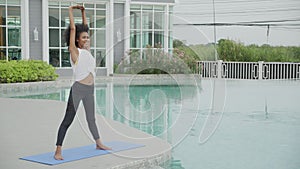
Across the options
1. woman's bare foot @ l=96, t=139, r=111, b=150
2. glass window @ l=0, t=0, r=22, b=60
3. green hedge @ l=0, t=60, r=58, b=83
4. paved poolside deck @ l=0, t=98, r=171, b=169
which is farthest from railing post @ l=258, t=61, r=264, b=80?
woman's bare foot @ l=96, t=139, r=111, b=150

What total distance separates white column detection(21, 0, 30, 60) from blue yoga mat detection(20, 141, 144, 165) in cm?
1350

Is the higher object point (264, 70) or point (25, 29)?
point (25, 29)

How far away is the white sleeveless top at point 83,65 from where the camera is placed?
477cm

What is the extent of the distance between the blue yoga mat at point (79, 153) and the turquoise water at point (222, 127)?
58 centimetres

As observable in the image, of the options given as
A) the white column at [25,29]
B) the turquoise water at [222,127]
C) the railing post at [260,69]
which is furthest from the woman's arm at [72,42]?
the railing post at [260,69]

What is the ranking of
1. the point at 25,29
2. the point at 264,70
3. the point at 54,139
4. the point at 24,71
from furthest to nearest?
the point at 264,70, the point at 25,29, the point at 24,71, the point at 54,139

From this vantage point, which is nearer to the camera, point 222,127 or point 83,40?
point 83,40

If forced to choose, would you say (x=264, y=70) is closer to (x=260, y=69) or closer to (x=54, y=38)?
(x=260, y=69)

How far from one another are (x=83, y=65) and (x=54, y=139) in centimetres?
180

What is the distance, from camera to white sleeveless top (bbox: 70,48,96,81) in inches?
188

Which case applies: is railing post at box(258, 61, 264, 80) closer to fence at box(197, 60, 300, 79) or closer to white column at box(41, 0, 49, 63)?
fence at box(197, 60, 300, 79)

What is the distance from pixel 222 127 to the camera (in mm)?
8273

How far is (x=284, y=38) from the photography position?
2712 cm

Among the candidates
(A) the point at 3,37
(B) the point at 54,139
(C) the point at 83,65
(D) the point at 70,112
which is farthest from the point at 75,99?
(A) the point at 3,37
